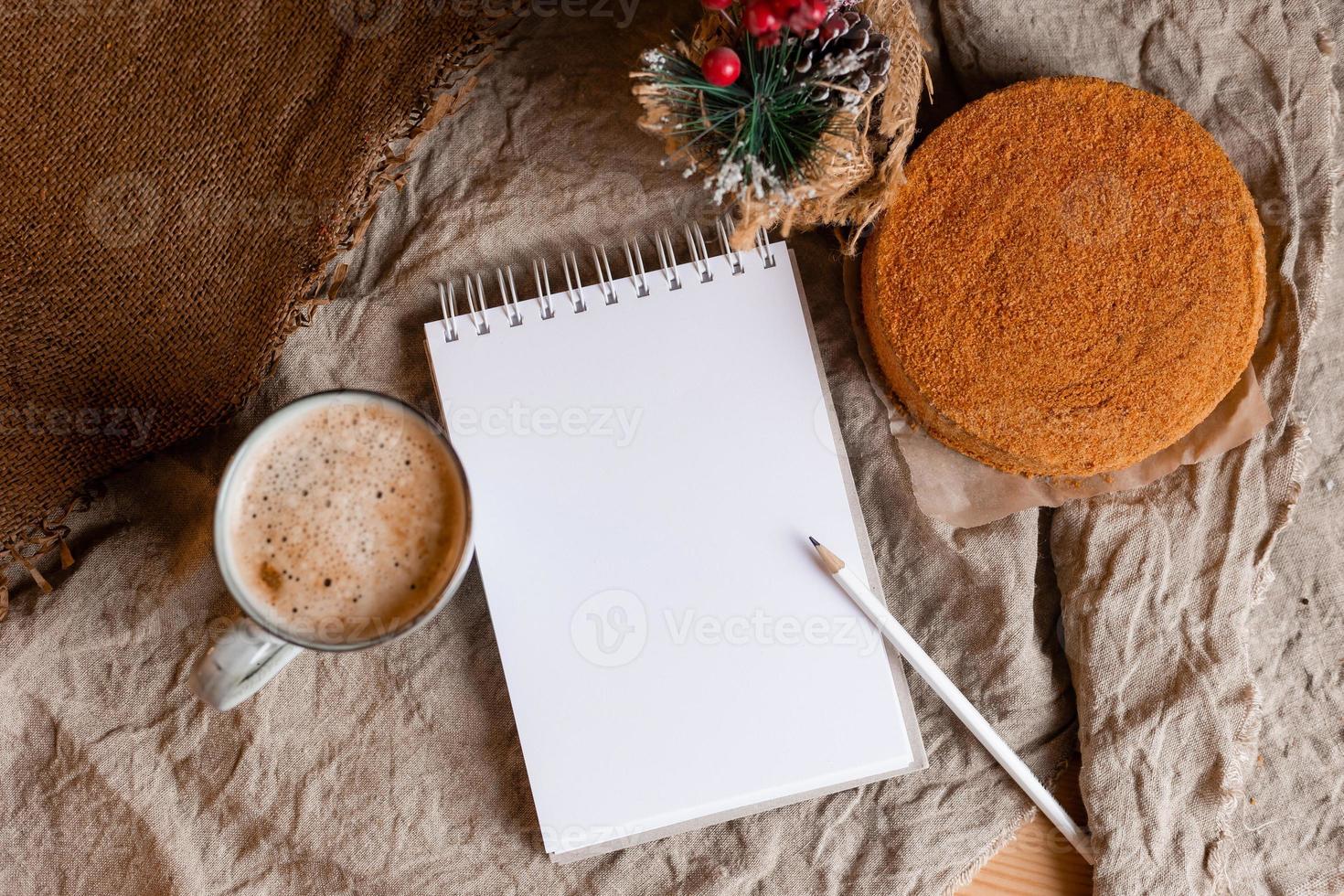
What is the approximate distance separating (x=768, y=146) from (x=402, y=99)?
0.36 m

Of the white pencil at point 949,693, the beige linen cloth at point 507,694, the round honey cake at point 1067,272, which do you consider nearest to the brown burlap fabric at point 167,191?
the beige linen cloth at point 507,694

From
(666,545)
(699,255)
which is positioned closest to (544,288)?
(699,255)

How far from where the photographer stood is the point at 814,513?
3.16 ft

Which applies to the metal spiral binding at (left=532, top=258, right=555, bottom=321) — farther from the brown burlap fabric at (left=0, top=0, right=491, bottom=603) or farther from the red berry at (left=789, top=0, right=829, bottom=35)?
the red berry at (left=789, top=0, right=829, bottom=35)

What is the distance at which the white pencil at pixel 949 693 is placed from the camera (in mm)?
948

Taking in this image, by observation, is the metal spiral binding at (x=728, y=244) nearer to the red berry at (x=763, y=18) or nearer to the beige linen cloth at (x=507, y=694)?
the beige linen cloth at (x=507, y=694)

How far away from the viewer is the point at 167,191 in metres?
0.89

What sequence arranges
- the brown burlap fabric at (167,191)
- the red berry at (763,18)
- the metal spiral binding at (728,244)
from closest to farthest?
the red berry at (763,18) → the brown burlap fabric at (167,191) → the metal spiral binding at (728,244)

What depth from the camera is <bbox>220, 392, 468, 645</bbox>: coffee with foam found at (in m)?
0.80

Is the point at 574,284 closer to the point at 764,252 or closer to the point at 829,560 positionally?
the point at 764,252

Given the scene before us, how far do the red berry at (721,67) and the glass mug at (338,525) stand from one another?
0.35 metres

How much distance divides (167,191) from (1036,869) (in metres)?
1.07

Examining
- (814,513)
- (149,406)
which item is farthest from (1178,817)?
(149,406)

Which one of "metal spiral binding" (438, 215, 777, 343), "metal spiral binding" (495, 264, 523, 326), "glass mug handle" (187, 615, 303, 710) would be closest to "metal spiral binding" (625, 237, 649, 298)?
"metal spiral binding" (438, 215, 777, 343)
